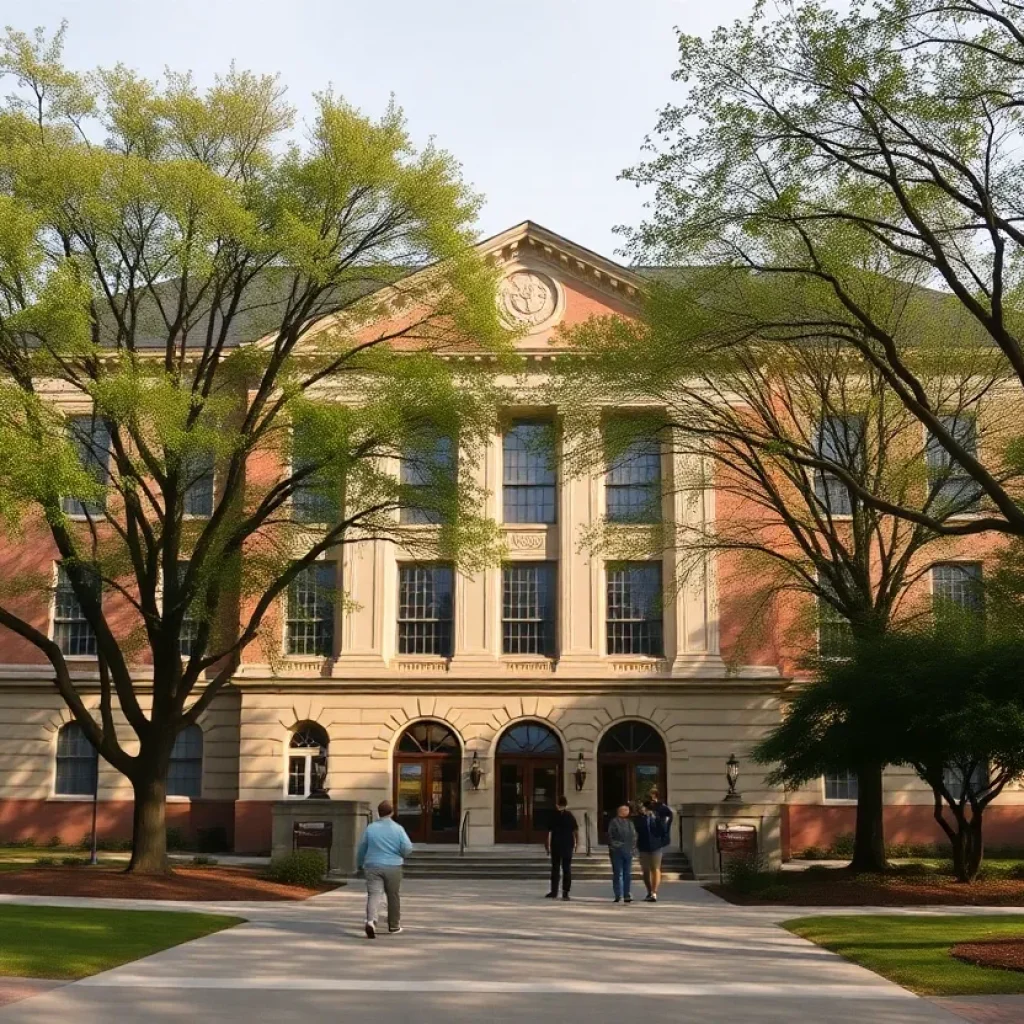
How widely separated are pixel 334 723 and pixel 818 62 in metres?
23.5

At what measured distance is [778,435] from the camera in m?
20.1

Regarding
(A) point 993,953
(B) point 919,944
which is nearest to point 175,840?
(B) point 919,944

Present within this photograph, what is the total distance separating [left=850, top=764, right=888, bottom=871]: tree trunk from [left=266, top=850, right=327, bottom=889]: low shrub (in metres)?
10.5

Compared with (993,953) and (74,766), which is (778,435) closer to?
(993,953)

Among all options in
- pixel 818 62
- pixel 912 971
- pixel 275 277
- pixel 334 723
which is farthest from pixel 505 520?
pixel 912 971

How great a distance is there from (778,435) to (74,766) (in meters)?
24.1

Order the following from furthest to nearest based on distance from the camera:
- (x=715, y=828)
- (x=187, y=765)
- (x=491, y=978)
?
1. (x=187, y=765)
2. (x=715, y=828)
3. (x=491, y=978)

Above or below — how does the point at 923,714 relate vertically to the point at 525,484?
below

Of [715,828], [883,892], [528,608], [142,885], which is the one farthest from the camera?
[528,608]

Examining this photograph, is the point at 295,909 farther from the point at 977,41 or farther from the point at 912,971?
the point at 977,41

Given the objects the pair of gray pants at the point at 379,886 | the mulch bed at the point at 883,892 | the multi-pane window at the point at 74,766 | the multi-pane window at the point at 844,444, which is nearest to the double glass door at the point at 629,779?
the multi-pane window at the point at 844,444

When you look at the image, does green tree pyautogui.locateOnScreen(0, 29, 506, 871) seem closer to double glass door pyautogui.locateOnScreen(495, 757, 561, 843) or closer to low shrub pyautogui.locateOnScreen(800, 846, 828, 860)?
double glass door pyautogui.locateOnScreen(495, 757, 561, 843)

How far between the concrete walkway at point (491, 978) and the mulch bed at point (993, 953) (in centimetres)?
122

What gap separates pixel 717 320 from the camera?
66.9 ft
